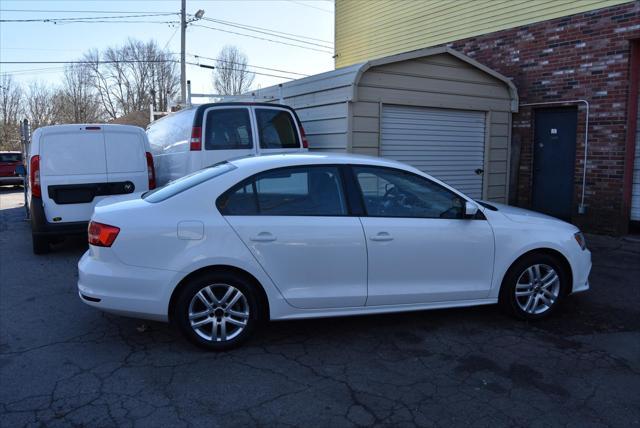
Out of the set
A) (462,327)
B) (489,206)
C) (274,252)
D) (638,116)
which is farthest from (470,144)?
(274,252)

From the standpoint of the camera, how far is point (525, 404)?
3.37 m

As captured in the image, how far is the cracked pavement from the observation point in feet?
10.6

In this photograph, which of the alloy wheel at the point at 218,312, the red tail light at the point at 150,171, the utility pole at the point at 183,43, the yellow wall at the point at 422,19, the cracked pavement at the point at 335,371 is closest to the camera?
the cracked pavement at the point at 335,371

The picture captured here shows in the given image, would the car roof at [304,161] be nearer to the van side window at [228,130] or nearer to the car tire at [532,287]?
the car tire at [532,287]

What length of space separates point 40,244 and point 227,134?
10.3 ft

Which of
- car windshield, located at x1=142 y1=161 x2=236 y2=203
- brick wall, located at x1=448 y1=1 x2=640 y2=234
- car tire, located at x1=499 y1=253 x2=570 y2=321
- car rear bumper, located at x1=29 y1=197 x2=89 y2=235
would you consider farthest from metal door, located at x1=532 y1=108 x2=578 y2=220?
car rear bumper, located at x1=29 y1=197 x2=89 y2=235

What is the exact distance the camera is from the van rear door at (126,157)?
24.8 ft

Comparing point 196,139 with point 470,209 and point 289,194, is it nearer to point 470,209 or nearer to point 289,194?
point 289,194

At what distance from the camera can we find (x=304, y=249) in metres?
4.13

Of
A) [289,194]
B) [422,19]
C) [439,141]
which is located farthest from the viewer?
[422,19]

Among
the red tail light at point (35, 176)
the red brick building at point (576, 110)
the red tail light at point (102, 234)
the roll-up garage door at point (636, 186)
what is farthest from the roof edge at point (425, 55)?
the red tail light at point (102, 234)

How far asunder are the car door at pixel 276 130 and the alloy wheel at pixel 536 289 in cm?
408

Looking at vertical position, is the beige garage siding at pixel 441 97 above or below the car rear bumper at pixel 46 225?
above

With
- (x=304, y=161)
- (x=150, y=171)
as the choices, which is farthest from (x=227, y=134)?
(x=304, y=161)
